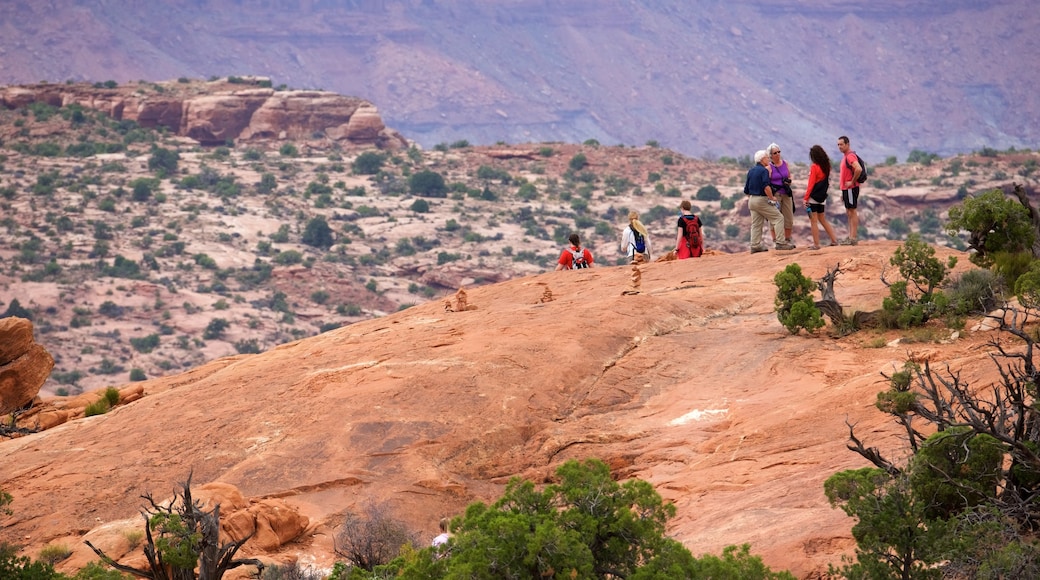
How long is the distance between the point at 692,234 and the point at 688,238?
96 millimetres

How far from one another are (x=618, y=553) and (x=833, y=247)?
11.2 m

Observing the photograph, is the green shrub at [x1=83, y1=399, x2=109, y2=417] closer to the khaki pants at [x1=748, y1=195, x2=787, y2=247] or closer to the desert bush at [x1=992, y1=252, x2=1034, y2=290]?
the khaki pants at [x1=748, y1=195, x2=787, y2=247]

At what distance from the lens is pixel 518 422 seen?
1337 centimetres

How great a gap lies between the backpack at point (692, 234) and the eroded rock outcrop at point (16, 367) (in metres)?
9.61

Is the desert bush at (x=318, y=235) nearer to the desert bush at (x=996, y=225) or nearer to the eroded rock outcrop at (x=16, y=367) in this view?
the eroded rock outcrop at (x=16, y=367)

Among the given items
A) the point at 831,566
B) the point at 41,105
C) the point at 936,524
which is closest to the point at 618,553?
the point at 831,566

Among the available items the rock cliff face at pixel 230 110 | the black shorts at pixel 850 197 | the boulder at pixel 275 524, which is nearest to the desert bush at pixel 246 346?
the rock cliff face at pixel 230 110

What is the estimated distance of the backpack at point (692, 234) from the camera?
2025cm

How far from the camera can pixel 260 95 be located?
106 metres

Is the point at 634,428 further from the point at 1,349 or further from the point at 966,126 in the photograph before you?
the point at 966,126

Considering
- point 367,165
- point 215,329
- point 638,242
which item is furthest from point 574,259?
point 367,165

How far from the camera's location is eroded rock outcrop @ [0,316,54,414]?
17.9 m

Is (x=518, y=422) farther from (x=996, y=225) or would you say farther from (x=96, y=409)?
(x=96, y=409)

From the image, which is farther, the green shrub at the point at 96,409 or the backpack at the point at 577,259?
the backpack at the point at 577,259
